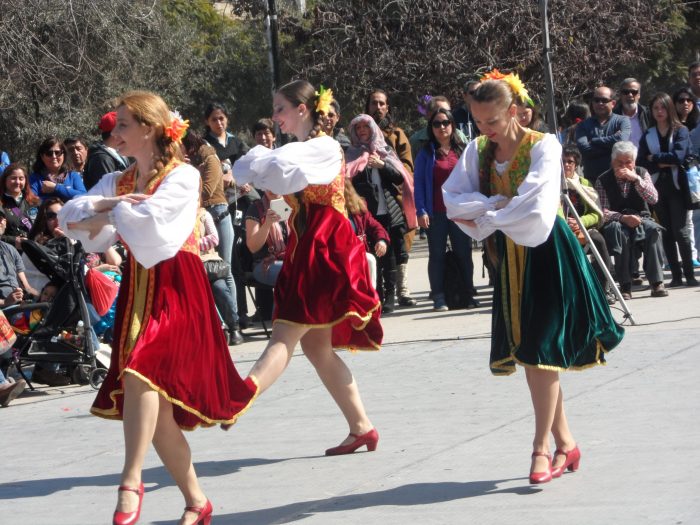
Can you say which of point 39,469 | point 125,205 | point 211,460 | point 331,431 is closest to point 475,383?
point 331,431

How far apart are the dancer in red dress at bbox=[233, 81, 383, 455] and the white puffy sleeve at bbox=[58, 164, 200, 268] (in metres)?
1.24

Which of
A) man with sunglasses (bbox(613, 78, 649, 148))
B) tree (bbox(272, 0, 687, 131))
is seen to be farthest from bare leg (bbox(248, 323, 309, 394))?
tree (bbox(272, 0, 687, 131))

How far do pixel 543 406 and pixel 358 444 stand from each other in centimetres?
130

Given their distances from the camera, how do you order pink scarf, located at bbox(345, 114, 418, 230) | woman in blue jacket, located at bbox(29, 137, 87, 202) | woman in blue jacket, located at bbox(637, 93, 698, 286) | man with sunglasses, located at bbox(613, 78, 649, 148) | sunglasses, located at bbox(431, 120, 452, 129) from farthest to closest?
man with sunglasses, located at bbox(613, 78, 649, 148) < woman in blue jacket, located at bbox(637, 93, 698, 286) < sunglasses, located at bbox(431, 120, 452, 129) < pink scarf, located at bbox(345, 114, 418, 230) < woman in blue jacket, located at bbox(29, 137, 87, 202)

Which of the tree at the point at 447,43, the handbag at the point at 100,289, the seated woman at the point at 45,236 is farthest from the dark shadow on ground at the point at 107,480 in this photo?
the tree at the point at 447,43

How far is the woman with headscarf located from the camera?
39.3 feet

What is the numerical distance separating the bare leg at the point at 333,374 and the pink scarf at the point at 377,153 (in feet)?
17.4

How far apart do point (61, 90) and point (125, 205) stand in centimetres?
1431

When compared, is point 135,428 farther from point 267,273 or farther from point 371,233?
point 371,233

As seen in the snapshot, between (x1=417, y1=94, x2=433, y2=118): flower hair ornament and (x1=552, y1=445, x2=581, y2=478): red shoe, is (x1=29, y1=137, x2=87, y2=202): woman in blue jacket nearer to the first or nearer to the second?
(x1=417, y1=94, x2=433, y2=118): flower hair ornament

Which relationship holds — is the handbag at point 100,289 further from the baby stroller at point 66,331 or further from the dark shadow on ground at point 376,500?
the dark shadow on ground at point 376,500

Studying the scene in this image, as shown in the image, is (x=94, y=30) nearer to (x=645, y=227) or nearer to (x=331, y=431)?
(x=645, y=227)

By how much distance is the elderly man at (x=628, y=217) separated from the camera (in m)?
12.2

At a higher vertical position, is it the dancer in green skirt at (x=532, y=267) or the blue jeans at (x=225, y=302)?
the dancer in green skirt at (x=532, y=267)
